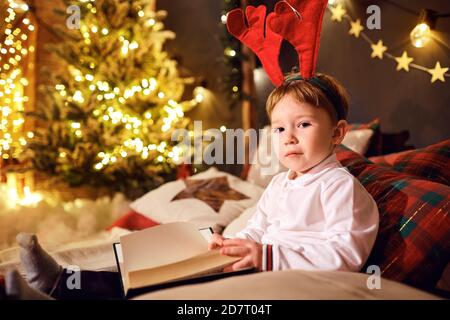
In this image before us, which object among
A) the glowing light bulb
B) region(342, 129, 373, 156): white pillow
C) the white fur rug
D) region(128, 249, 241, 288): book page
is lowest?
the white fur rug

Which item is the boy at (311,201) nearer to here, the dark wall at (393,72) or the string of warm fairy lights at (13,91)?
the dark wall at (393,72)

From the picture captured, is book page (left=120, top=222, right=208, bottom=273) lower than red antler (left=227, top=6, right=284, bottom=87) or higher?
lower

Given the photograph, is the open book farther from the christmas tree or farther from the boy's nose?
the christmas tree

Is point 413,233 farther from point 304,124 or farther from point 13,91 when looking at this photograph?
point 13,91

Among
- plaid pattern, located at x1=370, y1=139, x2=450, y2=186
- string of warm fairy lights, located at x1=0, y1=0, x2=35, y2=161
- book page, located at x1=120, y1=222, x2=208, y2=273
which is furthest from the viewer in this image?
string of warm fairy lights, located at x1=0, y1=0, x2=35, y2=161

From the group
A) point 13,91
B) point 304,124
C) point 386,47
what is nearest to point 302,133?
point 304,124

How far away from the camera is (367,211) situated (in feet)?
2.42

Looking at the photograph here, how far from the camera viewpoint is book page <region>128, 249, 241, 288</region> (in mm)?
647

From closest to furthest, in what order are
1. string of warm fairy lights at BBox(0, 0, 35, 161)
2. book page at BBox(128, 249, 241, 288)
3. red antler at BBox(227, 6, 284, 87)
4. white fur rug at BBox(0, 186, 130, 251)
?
book page at BBox(128, 249, 241, 288) < red antler at BBox(227, 6, 284, 87) < white fur rug at BBox(0, 186, 130, 251) < string of warm fairy lights at BBox(0, 0, 35, 161)

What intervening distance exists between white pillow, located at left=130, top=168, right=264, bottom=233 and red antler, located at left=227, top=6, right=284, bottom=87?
778 millimetres

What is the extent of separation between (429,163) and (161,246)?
827 millimetres

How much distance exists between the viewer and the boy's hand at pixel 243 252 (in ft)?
2.34

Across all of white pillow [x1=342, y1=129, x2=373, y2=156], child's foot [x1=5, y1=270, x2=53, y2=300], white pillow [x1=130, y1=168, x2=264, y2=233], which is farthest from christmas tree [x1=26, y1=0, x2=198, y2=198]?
child's foot [x1=5, y1=270, x2=53, y2=300]

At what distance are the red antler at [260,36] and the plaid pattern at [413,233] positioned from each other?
15.1 inches
